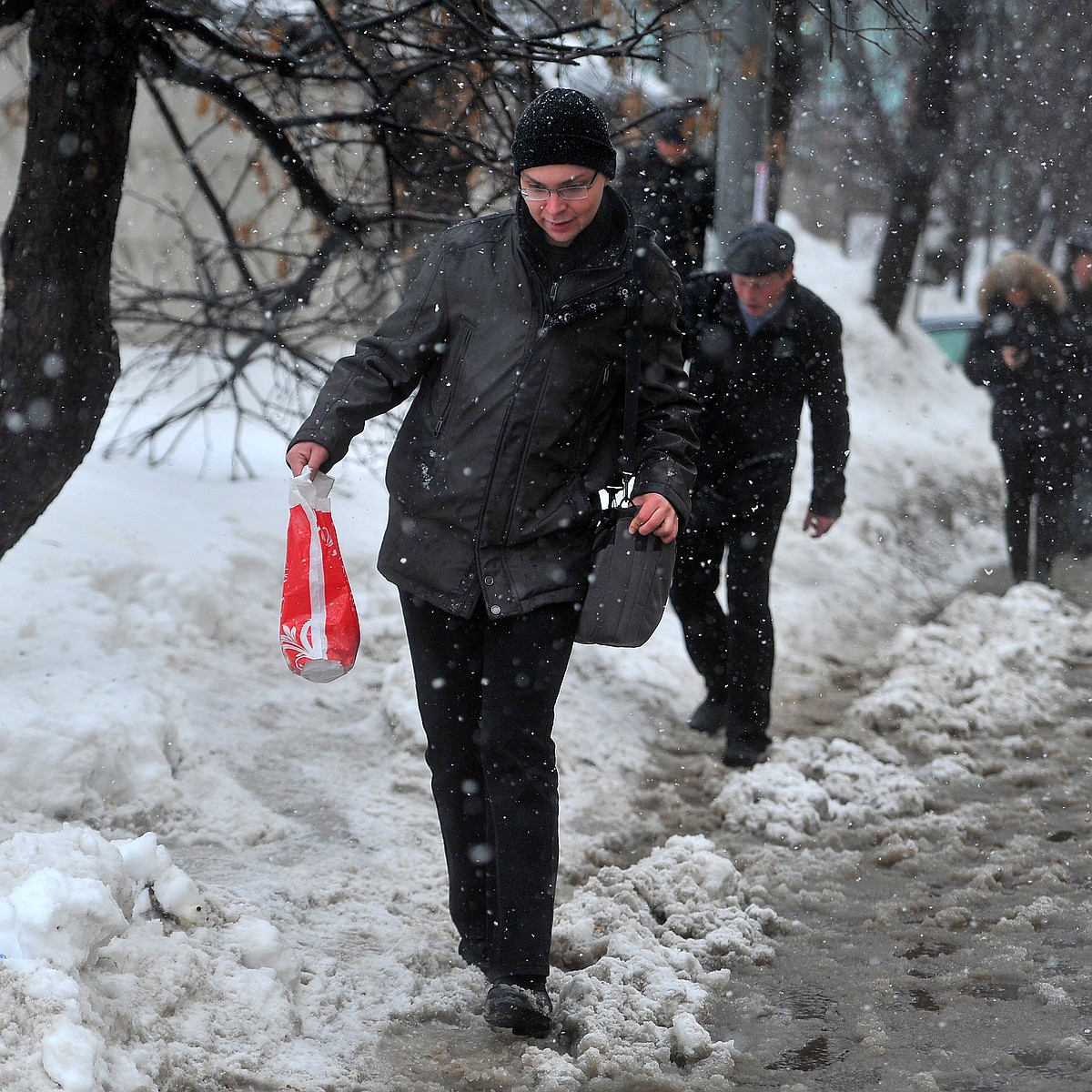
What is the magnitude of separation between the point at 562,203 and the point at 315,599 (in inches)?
40.9

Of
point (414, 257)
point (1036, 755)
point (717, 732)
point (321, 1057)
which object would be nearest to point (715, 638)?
point (717, 732)

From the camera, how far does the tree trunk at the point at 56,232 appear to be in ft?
13.0

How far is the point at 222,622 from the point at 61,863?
228 centimetres

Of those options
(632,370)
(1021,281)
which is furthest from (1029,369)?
(632,370)

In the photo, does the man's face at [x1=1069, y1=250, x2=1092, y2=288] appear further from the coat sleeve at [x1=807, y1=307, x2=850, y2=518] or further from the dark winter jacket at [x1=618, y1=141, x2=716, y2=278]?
the coat sleeve at [x1=807, y1=307, x2=850, y2=518]

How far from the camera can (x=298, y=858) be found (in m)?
3.81

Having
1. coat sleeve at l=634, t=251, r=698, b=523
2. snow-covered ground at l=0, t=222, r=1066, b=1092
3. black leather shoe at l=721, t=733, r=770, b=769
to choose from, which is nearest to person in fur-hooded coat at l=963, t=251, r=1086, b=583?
snow-covered ground at l=0, t=222, r=1066, b=1092

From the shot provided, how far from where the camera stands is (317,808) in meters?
4.16

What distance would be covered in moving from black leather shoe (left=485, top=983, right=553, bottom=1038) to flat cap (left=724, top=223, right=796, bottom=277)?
2.60 metres

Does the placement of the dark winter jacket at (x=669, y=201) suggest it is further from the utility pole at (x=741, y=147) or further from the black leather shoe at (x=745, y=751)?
the black leather shoe at (x=745, y=751)

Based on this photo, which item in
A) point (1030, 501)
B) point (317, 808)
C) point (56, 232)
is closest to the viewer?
point (56, 232)

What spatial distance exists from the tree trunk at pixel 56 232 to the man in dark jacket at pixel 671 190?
6.91 feet

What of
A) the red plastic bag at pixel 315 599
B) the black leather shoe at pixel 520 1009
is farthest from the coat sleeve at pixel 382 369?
the black leather shoe at pixel 520 1009

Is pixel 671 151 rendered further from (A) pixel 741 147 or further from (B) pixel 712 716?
(B) pixel 712 716
